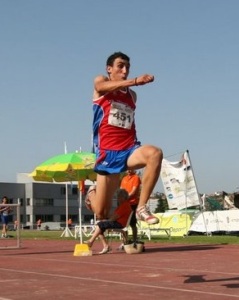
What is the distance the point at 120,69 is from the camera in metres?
6.11

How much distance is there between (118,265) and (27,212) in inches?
3900

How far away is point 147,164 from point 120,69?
1.04 m

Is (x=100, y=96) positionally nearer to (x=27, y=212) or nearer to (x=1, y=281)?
(x=1, y=281)

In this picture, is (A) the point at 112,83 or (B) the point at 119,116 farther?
(B) the point at 119,116

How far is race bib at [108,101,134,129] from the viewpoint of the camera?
6074 millimetres

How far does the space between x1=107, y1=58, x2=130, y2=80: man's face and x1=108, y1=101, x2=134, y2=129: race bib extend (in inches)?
10.4

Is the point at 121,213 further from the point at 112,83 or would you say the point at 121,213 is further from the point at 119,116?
the point at 112,83

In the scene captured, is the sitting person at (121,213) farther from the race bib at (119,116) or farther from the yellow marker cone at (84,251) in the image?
the race bib at (119,116)

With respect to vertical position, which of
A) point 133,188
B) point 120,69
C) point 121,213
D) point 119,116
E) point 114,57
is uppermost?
point 114,57

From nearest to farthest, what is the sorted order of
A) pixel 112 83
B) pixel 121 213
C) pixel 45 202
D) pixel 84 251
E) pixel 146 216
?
1. pixel 146 216
2. pixel 112 83
3. pixel 84 251
4. pixel 121 213
5. pixel 45 202

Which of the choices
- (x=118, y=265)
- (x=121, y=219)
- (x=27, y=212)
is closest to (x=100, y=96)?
(x=118, y=265)

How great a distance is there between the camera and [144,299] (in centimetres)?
520

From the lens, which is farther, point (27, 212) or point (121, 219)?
point (27, 212)

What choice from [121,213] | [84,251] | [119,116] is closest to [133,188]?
[121,213]
